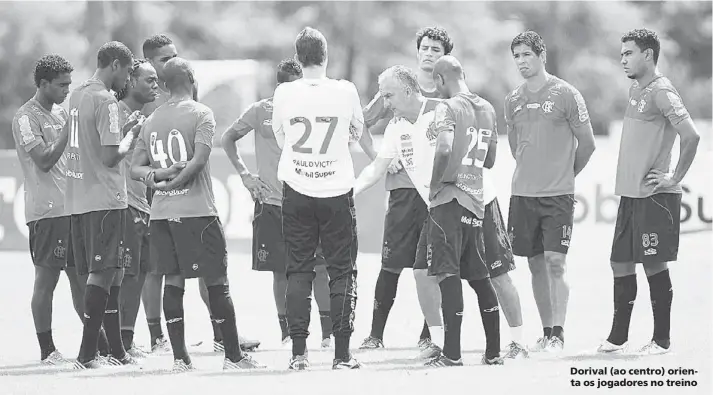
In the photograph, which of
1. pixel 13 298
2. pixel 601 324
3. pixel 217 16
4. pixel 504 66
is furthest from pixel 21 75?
pixel 601 324

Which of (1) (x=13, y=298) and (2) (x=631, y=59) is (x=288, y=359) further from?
(1) (x=13, y=298)

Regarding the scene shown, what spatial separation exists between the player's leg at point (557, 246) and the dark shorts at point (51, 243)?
3.63m

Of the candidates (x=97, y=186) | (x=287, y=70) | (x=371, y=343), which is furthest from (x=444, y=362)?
(x=287, y=70)

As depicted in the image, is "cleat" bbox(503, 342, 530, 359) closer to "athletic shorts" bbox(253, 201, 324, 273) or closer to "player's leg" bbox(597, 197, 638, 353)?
"player's leg" bbox(597, 197, 638, 353)

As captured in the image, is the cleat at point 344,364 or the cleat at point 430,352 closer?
the cleat at point 344,364

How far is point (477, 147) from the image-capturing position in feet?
29.2

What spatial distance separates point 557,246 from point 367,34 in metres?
36.6

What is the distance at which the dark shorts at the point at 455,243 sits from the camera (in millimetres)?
8773

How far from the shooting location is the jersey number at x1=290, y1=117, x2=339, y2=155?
8602 mm

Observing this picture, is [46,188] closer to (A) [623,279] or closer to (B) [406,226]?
(B) [406,226]

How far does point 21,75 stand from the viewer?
4734cm

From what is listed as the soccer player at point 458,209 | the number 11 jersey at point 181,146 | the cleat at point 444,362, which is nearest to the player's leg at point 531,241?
the soccer player at point 458,209

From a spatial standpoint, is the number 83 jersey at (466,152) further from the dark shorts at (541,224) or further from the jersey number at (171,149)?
the jersey number at (171,149)

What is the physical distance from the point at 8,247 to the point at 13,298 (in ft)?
17.4
